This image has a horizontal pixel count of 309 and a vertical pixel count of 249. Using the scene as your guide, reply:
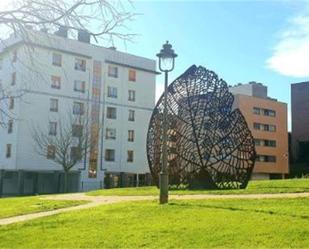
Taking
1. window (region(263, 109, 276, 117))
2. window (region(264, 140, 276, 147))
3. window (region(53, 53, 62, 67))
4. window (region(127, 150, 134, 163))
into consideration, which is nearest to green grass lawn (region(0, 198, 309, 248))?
window (region(53, 53, 62, 67))

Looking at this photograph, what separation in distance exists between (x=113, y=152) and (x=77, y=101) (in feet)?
22.6

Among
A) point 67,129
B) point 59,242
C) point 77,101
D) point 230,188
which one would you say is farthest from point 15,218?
point 77,101

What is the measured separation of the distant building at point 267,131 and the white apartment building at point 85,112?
66.3 feet

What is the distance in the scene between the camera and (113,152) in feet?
195

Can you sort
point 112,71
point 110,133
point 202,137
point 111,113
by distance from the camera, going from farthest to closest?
point 112,71
point 111,113
point 110,133
point 202,137

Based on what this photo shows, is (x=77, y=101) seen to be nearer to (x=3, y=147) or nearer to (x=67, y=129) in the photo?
(x=67, y=129)

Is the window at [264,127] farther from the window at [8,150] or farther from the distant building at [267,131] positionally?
the window at [8,150]

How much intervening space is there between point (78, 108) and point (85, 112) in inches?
38.3

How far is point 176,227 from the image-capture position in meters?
10.5

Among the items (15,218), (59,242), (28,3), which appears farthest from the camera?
(15,218)

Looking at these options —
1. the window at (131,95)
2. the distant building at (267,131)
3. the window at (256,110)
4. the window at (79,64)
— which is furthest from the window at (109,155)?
the window at (256,110)

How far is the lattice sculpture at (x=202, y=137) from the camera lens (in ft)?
71.0

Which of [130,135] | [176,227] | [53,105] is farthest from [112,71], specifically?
[176,227]

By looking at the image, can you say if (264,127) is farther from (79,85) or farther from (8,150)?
(8,150)
